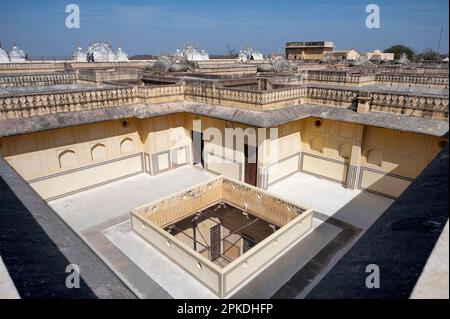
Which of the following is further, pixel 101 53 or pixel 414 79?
pixel 101 53

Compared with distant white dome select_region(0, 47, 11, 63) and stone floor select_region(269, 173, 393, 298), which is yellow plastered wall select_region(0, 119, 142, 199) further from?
distant white dome select_region(0, 47, 11, 63)

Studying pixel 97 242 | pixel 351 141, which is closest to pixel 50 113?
pixel 97 242

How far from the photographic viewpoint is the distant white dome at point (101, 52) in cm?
3288

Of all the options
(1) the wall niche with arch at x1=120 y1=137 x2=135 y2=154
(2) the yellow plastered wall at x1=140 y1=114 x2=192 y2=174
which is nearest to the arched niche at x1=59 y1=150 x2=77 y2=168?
(1) the wall niche with arch at x1=120 y1=137 x2=135 y2=154

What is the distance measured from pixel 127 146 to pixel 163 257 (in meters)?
6.62

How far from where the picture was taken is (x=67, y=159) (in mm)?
11672

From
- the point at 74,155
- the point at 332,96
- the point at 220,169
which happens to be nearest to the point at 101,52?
the point at 74,155

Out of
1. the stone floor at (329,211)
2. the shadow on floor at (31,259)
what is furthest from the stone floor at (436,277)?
the stone floor at (329,211)

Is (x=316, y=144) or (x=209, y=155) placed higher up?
(x=316, y=144)

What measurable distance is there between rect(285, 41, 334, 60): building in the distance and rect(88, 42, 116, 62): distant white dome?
3623 centimetres

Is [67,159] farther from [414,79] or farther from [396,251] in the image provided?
[414,79]

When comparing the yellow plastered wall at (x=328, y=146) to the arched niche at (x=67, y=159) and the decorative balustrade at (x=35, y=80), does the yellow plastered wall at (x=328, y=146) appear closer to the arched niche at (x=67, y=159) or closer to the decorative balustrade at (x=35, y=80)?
the arched niche at (x=67, y=159)
